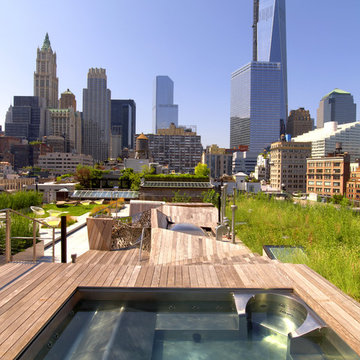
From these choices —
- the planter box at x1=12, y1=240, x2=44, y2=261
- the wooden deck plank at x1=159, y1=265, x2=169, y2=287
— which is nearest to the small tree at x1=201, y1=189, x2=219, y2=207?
the planter box at x1=12, y1=240, x2=44, y2=261

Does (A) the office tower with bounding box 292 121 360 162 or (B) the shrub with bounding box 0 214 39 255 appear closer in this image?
(B) the shrub with bounding box 0 214 39 255

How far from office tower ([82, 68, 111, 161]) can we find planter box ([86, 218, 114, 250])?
6980 inches

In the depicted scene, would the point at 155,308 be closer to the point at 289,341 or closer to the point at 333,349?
the point at 289,341

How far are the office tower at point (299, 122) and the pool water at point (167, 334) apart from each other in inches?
7800

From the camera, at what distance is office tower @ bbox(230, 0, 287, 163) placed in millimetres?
159375

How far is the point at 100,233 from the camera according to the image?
8.27 meters

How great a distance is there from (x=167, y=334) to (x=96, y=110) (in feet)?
649

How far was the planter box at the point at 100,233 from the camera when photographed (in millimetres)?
8273

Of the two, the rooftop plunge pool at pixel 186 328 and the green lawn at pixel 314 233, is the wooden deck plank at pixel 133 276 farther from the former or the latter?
the green lawn at pixel 314 233

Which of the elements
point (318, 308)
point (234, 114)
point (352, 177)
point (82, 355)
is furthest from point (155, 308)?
point (234, 114)

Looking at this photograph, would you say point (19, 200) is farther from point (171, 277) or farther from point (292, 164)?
point (292, 164)

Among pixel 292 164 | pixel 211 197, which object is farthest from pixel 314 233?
pixel 292 164

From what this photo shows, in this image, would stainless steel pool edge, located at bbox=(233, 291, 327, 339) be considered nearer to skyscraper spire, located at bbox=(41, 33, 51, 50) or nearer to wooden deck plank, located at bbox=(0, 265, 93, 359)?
wooden deck plank, located at bbox=(0, 265, 93, 359)

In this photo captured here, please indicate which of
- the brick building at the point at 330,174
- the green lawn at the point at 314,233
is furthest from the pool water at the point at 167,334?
the brick building at the point at 330,174
